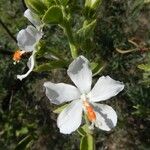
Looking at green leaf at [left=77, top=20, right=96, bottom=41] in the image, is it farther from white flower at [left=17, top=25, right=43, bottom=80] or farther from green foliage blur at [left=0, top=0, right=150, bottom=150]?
green foliage blur at [left=0, top=0, right=150, bottom=150]

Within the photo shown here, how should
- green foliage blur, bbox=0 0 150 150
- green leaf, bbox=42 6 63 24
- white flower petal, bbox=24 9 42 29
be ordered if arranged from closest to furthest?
green leaf, bbox=42 6 63 24
white flower petal, bbox=24 9 42 29
green foliage blur, bbox=0 0 150 150

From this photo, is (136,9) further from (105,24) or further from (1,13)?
(1,13)

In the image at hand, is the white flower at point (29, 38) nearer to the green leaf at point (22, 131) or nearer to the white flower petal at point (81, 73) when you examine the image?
the white flower petal at point (81, 73)

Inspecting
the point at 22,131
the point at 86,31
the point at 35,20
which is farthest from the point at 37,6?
the point at 22,131

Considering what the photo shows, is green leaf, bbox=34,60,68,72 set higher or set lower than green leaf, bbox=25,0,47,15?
lower

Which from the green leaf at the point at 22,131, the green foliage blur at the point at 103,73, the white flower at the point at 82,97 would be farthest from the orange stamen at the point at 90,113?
the green leaf at the point at 22,131

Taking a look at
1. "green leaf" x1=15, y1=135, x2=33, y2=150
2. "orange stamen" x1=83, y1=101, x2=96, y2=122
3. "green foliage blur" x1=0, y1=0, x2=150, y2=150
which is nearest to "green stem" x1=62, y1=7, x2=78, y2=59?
"orange stamen" x1=83, y1=101, x2=96, y2=122

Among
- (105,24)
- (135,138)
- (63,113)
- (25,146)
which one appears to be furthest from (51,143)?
(63,113)
